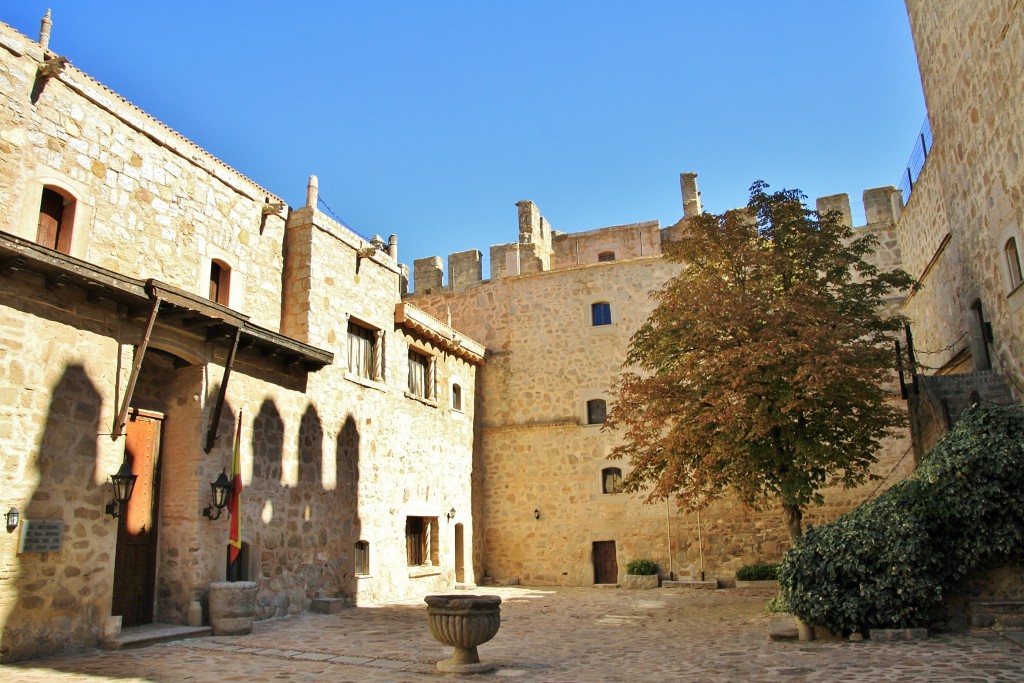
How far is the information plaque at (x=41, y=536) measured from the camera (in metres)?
8.95

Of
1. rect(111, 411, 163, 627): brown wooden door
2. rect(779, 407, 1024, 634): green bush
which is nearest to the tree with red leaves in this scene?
rect(779, 407, 1024, 634): green bush

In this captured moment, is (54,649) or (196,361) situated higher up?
(196,361)

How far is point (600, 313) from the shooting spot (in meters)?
22.7

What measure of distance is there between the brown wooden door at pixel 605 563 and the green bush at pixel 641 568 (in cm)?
63

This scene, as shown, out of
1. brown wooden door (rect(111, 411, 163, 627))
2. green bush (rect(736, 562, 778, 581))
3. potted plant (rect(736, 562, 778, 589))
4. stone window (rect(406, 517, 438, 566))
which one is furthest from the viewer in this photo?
green bush (rect(736, 562, 778, 581))

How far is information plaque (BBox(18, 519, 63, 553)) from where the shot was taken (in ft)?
29.4

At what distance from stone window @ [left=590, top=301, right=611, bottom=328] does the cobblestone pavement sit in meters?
10.9

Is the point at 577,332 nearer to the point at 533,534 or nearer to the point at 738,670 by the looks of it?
the point at 533,534

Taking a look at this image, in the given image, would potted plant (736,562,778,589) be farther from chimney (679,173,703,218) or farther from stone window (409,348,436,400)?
chimney (679,173,703,218)

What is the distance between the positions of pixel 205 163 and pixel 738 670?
11.7 metres

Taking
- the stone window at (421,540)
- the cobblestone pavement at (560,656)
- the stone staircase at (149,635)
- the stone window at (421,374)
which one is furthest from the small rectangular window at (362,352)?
the stone staircase at (149,635)

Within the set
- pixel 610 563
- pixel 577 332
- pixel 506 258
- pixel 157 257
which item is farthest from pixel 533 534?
pixel 157 257

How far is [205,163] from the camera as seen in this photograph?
534 inches

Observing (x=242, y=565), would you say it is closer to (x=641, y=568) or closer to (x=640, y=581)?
(x=640, y=581)
